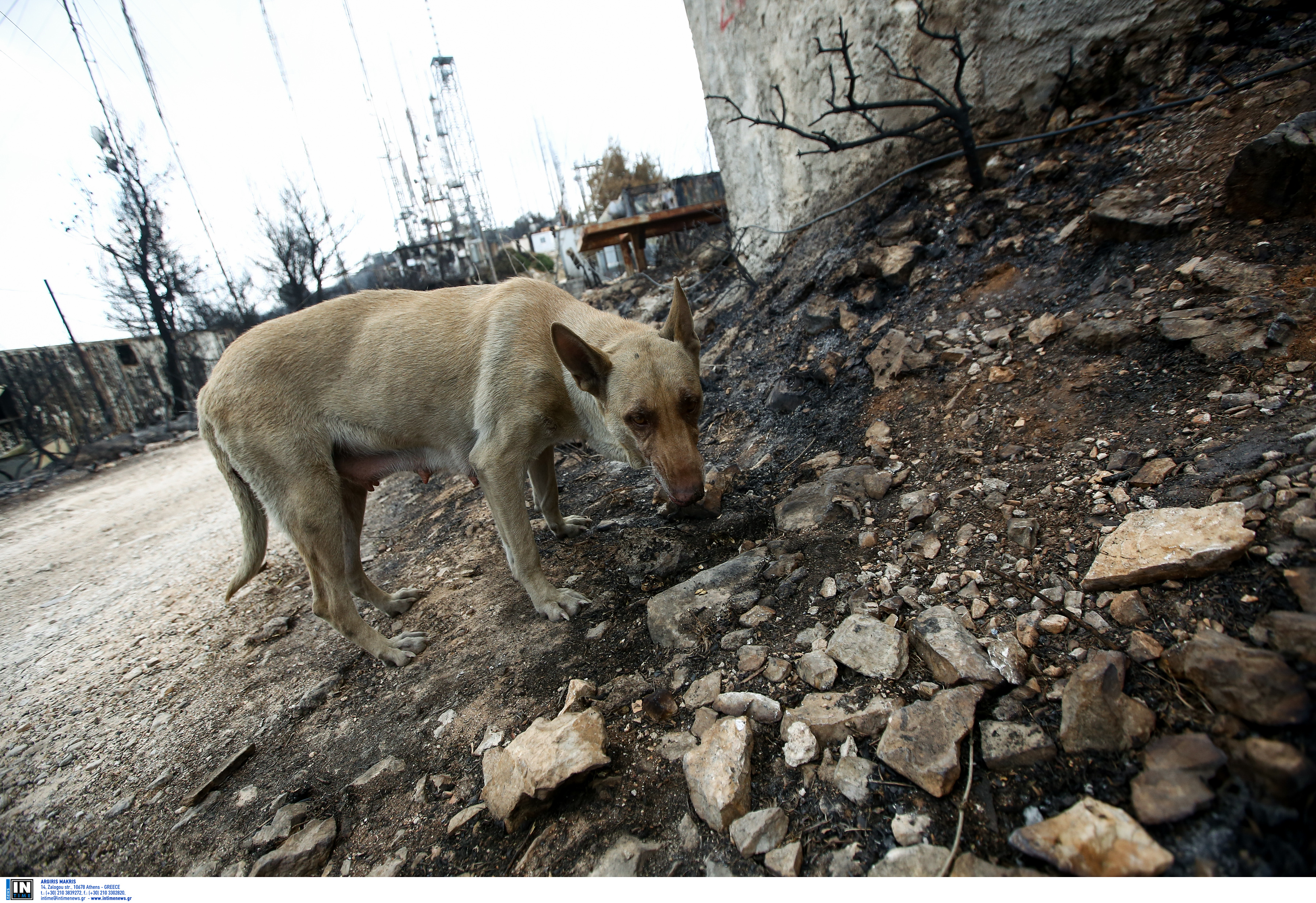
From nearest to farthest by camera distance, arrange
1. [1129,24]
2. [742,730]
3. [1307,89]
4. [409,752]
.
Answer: [742,730] → [409,752] → [1307,89] → [1129,24]

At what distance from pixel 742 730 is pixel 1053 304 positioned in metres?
2.88

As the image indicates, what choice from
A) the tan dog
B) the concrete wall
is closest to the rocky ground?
the concrete wall

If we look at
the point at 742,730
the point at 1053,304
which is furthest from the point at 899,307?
the point at 742,730

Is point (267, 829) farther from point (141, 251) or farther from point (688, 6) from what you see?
point (141, 251)

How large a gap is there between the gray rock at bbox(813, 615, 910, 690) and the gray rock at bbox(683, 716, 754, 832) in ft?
1.12

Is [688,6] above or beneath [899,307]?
above

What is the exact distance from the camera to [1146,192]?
2.98m

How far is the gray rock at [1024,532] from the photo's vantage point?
204 centimetres

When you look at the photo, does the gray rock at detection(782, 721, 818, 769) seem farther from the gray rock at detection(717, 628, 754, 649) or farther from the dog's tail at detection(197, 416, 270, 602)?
the dog's tail at detection(197, 416, 270, 602)

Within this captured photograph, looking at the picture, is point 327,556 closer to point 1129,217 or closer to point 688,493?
point 688,493

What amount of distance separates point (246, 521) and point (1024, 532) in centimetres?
401

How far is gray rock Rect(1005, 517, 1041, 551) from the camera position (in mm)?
2039

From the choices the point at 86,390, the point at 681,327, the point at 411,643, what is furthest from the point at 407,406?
the point at 86,390

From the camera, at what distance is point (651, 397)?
2.67 m
